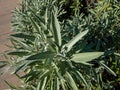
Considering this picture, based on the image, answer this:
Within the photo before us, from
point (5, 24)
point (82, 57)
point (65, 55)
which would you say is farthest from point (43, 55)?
point (5, 24)

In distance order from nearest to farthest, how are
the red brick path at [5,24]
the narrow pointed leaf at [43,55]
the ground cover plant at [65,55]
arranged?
the narrow pointed leaf at [43,55], the ground cover plant at [65,55], the red brick path at [5,24]

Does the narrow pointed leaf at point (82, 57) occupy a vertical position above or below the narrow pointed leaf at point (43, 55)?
below

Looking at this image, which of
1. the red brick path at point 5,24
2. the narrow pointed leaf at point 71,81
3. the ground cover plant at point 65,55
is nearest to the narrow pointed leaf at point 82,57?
the ground cover plant at point 65,55

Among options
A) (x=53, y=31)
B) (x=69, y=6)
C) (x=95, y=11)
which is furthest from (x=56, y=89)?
(x=69, y=6)

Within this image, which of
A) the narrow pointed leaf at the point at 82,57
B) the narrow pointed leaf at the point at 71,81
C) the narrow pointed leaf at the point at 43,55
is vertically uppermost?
the narrow pointed leaf at the point at 43,55

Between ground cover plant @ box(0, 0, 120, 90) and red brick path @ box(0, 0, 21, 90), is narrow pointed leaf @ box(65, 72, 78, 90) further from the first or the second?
red brick path @ box(0, 0, 21, 90)

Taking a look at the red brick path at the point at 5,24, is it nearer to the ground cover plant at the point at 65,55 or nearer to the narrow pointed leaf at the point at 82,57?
the ground cover plant at the point at 65,55

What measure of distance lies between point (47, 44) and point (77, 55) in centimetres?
36

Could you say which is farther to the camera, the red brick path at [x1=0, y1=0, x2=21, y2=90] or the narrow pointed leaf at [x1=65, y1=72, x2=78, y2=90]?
the red brick path at [x1=0, y1=0, x2=21, y2=90]

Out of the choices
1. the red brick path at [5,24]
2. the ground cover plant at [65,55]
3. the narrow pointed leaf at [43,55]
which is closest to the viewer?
the narrow pointed leaf at [43,55]

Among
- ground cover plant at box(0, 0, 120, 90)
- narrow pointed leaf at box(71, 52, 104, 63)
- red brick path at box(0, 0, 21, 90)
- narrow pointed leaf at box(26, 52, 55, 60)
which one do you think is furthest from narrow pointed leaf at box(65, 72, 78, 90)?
red brick path at box(0, 0, 21, 90)

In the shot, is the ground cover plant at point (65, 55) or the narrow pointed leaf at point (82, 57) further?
the ground cover plant at point (65, 55)

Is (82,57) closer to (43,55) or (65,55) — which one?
(65,55)

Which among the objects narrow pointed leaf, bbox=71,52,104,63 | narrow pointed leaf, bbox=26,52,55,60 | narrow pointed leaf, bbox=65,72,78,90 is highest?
narrow pointed leaf, bbox=26,52,55,60
